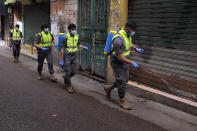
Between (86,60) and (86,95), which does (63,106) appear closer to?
(86,95)

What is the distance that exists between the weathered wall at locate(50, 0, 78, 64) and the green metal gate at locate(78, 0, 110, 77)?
1.65 ft

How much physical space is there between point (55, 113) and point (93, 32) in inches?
153

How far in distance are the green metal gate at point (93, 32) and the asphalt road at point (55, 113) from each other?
1803 millimetres

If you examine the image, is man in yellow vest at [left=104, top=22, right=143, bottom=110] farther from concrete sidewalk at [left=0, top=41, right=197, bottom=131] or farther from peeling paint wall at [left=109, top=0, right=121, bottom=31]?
peeling paint wall at [left=109, top=0, right=121, bottom=31]

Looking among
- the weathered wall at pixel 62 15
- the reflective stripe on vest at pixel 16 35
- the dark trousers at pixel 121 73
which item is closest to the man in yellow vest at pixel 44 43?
the weathered wall at pixel 62 15

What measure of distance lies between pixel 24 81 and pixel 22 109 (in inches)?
98.6

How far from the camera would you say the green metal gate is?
7.19 meters

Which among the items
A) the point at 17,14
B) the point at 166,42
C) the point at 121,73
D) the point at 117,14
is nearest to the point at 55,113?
the point at 121,73

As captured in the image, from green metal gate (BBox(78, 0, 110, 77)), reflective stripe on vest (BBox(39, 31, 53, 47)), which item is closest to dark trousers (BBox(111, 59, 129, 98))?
green metal gate (BBox(78, 0, 110, 77))

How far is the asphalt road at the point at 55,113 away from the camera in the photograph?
Answer: 3883mm

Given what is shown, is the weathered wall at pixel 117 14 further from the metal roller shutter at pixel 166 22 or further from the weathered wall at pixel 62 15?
the weathered wall at pixel 62 15

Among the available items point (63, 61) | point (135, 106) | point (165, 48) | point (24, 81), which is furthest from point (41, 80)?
point (165, 48)

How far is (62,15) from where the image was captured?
9.45 m

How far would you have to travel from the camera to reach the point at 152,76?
5801mm
